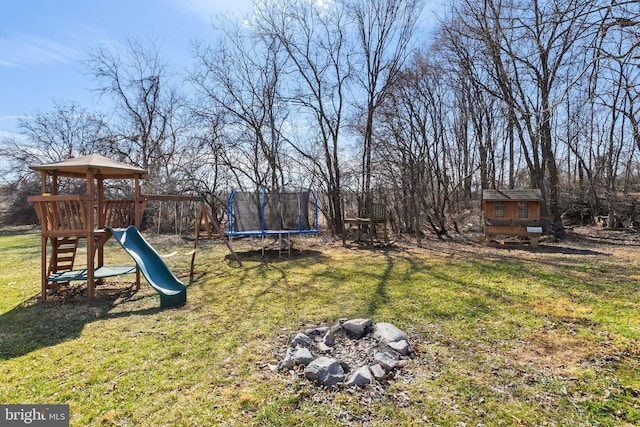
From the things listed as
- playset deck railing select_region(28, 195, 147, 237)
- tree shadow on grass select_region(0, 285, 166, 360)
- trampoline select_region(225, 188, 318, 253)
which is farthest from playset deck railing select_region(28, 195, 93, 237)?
trampoline select_region(225, 188, 318, 253)

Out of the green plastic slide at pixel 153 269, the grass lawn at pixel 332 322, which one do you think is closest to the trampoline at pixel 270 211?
the grass lawn at pixel 332 322

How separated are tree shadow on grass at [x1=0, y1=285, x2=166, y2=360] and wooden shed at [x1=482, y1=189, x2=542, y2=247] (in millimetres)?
8496

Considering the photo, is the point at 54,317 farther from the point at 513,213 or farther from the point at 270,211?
the point at 513,213

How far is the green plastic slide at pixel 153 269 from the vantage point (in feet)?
13.4

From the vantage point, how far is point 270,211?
8656mm

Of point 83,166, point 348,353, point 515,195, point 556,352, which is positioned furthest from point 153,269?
point 515,195

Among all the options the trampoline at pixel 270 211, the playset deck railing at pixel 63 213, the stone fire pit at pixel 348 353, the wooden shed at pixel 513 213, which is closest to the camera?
the stone fire pit at pixel 348 353

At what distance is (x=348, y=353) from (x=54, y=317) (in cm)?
348

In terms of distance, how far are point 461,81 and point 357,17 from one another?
4491 millimetres
